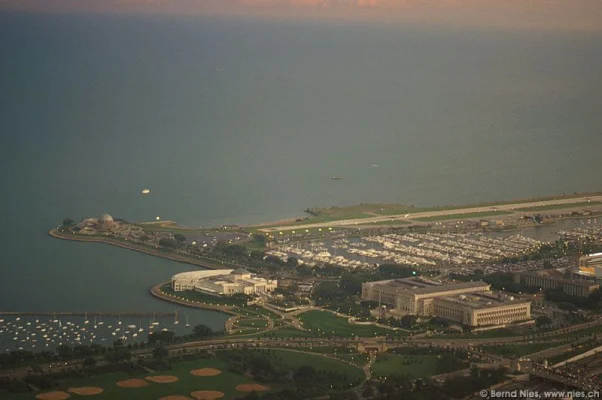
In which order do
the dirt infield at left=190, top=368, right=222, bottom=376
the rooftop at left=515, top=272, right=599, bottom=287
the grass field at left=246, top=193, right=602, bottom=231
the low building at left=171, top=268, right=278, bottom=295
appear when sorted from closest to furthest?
1. the dirt infield at left=190, top=368, right=222, bottom=376
2. the low building at left=171, top=268, right=278, bottom=295
3. the rooftop at left=515, top=272, right=599, bottom=287
4. the grass field at left=246, top=193, right=602, bottom=231

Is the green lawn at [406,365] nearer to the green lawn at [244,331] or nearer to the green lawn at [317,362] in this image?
the green lawn at [317,362]

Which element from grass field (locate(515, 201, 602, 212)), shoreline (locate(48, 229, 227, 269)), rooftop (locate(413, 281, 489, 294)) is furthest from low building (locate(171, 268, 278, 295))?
grass field (locate(515, 201, 602, 212))

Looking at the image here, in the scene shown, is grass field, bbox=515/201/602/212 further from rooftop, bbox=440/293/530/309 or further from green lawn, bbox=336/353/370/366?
green lawn, bbox=336/353/370/366

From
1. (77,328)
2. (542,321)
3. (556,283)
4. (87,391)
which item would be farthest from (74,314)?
(556,283)

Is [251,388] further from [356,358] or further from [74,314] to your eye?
[74,314]

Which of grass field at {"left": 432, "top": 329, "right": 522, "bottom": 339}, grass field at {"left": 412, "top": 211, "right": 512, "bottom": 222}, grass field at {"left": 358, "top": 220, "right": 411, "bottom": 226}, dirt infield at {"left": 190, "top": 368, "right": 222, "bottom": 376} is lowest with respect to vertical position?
dirt infield at {"left": 190, "top": 368, "right": 222, "bottom": 376}
